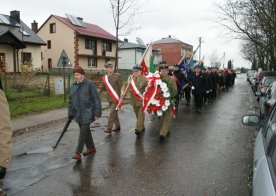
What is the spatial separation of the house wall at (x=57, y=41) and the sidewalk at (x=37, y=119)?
33424 mm

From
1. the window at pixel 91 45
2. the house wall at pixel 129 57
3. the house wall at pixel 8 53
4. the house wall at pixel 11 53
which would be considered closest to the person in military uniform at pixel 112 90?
the house wall at pixel 11 53

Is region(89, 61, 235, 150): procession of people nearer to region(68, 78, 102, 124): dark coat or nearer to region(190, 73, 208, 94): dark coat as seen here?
region(68, 78, 102, 124): dark coat

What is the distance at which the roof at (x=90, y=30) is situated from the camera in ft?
150

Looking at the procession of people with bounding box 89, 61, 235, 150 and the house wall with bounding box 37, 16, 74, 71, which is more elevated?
the house wall with bounding box 37, 16, 74, 71

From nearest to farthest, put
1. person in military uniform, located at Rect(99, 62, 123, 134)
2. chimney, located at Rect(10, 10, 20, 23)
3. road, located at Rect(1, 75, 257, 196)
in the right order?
road, located at Rect(1, 75, 257, 196), person in military uniform, located at Rect(99, 62, 123, 134), chimney, located at Rect(10, 10, 20, 23)

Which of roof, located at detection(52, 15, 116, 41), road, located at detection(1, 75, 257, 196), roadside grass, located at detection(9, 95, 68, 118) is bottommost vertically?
road, located at detection(1, 75, 257, 196)

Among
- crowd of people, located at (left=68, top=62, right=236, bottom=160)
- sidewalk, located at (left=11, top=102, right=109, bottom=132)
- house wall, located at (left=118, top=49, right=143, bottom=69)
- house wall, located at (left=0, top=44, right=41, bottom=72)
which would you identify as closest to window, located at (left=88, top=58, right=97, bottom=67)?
house wall, located at (left=0, top=44, right=41, bottom=72)

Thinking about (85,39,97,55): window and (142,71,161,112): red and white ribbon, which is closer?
(142,71,161,112): red and white ribbon

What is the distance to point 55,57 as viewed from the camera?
1865 inches

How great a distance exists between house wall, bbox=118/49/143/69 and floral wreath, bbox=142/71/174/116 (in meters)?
54.6

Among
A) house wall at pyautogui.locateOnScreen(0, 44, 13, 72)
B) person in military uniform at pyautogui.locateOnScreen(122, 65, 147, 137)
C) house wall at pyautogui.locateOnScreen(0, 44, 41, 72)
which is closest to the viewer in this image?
person in military uniform at pyautogui.locateOnScreen(122, 65, 147, 137)

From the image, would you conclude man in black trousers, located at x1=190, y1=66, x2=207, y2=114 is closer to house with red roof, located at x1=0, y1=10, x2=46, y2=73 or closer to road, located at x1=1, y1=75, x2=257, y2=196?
road, located at x1=1, y1=75, x2=257, y2=196

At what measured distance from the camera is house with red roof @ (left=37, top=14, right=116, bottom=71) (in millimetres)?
45312

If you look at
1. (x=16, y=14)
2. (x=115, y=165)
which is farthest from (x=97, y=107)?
(x=16, y=14)
